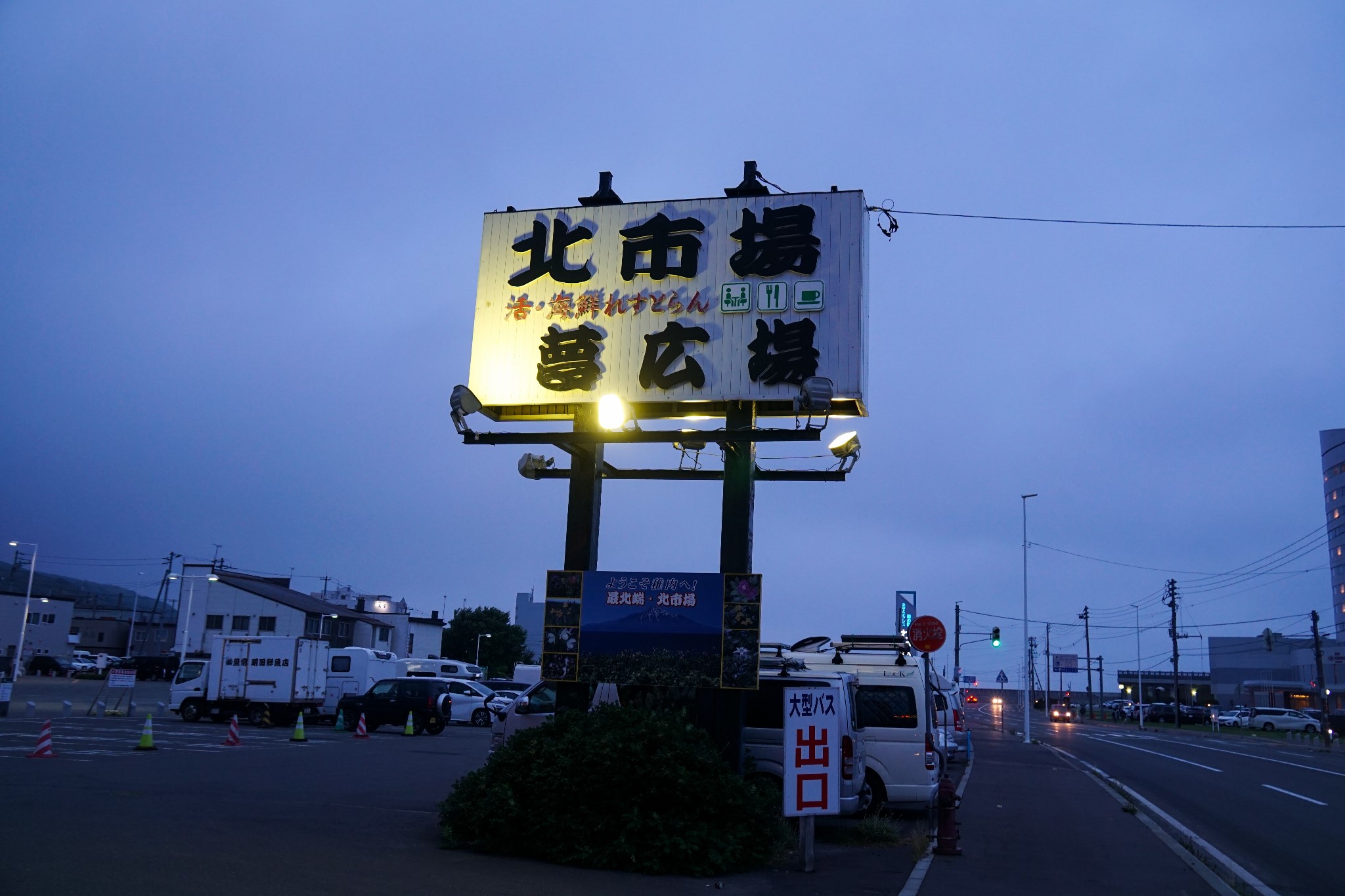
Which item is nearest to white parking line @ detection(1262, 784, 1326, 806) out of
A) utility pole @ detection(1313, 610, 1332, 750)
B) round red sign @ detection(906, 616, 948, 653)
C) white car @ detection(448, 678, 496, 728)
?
round red sign @ detection(906, 616, 948, 653)

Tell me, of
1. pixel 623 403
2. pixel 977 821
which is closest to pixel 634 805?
pixel 623 403

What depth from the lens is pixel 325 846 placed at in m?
10.1

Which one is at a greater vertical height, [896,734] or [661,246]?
[661,246]

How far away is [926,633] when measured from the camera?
43.1 feet

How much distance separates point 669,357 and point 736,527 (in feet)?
8.49

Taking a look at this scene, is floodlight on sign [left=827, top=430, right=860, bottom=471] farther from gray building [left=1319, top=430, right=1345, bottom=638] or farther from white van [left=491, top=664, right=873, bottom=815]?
gray building [left=1319, top=430, right=1345, bottom=638]

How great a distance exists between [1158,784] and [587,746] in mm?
16796

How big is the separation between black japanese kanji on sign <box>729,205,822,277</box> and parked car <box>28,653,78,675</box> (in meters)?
71.5

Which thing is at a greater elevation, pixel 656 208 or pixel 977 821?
pixel 656 208

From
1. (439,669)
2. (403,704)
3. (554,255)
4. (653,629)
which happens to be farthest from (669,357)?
(439,669)

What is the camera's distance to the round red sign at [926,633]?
12.9 m

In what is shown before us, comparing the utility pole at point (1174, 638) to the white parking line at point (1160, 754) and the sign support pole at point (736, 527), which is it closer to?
the white parking line at point (1160, 754)

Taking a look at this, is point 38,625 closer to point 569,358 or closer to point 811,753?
point 569,358

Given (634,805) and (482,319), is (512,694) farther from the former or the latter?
(634,805)
